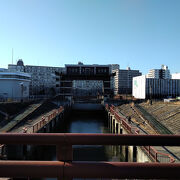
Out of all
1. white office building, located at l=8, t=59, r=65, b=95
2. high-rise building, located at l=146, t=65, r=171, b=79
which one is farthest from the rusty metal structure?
high-rise building, located at l=146, t=65, r=171, b=79

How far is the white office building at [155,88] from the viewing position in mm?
56250

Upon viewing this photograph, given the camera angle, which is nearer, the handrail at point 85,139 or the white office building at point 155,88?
the handrail at point 85,139

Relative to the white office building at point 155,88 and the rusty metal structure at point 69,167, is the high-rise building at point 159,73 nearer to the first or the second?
the white office building at point 155,88

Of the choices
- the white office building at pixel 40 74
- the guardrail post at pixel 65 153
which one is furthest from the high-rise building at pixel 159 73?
the guardrail post at pixel 65 153

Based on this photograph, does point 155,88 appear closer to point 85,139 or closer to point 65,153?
point 85,139

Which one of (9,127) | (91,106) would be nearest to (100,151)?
(9,127)

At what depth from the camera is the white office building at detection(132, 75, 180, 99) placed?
56250 mm

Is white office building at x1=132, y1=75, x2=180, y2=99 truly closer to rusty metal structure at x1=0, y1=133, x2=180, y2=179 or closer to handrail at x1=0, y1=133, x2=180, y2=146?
handrail at x1=0, y1=133, x2=180, y2=146

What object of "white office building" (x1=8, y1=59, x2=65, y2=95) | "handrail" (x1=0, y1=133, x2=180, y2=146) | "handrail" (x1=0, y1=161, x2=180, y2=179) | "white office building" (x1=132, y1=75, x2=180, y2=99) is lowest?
"handrail" (x1=0, y1=161, x2=180, y2=179)

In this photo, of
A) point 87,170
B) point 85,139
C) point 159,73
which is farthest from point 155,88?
point 159,73

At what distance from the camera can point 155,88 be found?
188 ft

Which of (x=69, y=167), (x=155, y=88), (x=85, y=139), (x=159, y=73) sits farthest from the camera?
(x=159, y=73)

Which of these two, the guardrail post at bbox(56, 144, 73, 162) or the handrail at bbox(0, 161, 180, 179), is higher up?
the guardrail post at bbox(56, 144, 73, 162)

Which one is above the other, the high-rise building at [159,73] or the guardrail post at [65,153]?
the high-rise building at [159,73]
